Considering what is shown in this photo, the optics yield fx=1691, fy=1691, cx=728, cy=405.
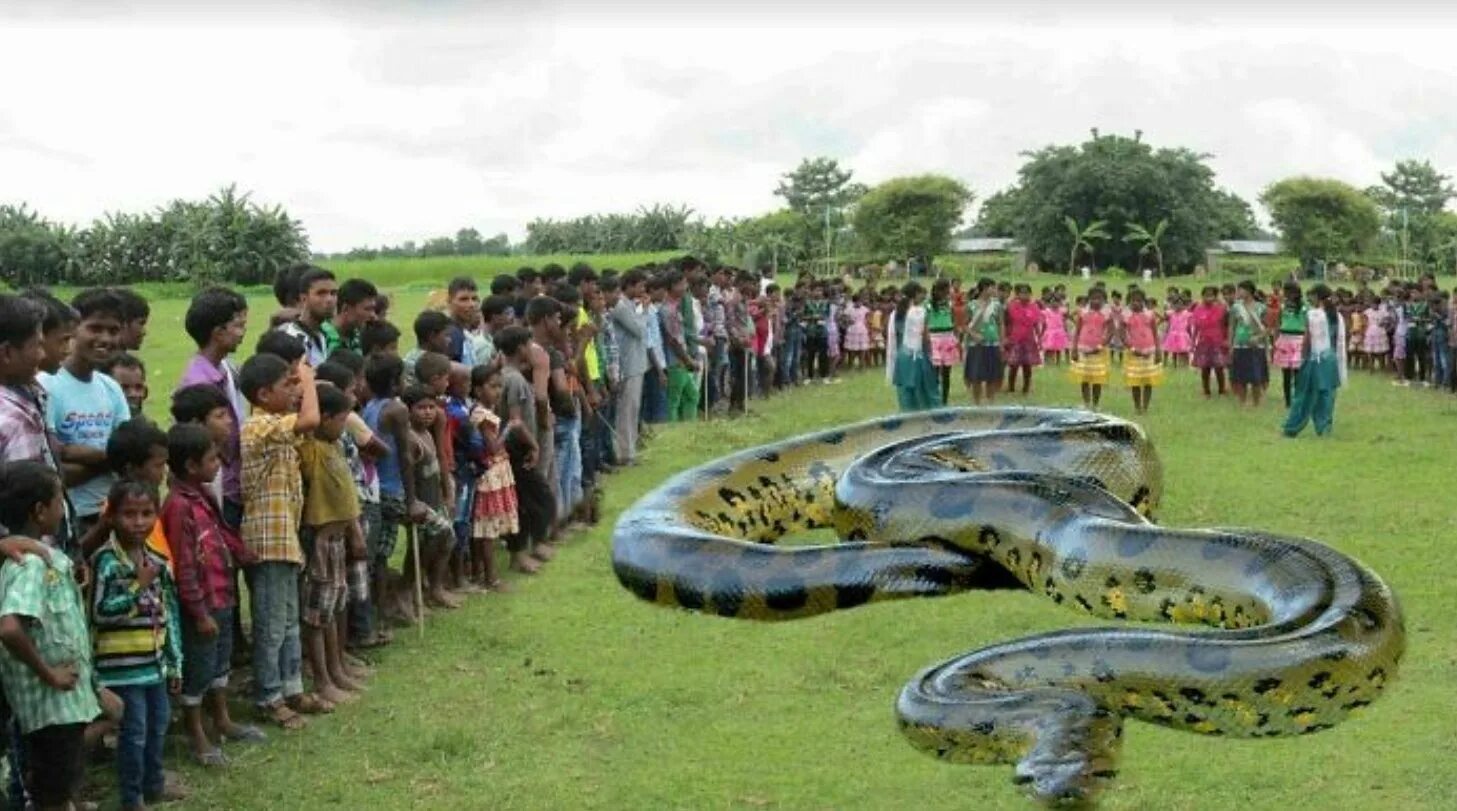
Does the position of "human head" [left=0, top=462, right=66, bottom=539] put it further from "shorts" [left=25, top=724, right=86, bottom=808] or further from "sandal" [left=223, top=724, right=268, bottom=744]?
"sandal" [left=223, top=724, right=268, bottom=744]

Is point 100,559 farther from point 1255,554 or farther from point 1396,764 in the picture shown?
point 1396,764

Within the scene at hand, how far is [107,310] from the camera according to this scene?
24.9 ft

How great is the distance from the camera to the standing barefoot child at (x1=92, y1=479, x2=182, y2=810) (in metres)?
6.66

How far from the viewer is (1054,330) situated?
1139 inches

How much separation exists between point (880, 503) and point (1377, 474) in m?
14.0

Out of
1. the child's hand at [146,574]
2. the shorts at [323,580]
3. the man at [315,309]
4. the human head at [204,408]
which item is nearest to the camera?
the child's hand at [146,574]

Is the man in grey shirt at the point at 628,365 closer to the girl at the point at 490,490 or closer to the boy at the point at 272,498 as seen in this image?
the girl at the point at 490,490

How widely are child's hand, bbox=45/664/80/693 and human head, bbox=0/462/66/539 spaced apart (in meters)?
0.50

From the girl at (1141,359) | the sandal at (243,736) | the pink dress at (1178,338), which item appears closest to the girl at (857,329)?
the pink dress at (1178,338)

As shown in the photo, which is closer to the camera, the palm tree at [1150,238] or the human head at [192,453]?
the human head at [192,453]

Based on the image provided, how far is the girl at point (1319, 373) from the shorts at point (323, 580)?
13.6 meters

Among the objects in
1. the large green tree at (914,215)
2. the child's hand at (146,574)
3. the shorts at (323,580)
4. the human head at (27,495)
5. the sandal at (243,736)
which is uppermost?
the large green tree at (914,215)

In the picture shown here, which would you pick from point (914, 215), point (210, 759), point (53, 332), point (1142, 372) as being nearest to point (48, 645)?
point (53, 332)

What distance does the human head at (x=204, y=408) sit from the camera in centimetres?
753
